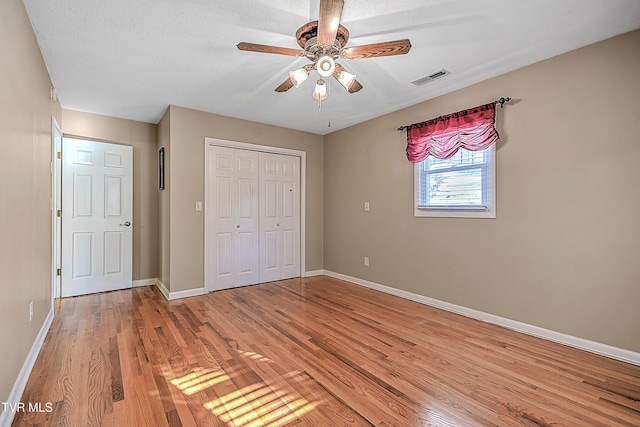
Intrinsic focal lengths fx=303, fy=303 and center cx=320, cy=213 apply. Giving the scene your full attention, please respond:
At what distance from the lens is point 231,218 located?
4438 mm

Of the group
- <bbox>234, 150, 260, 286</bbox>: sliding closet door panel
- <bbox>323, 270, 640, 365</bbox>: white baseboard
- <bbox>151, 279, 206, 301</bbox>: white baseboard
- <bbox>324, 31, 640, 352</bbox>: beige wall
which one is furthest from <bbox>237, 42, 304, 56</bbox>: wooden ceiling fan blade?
<bbox>151, 279, 206, 301</bbox>: white baseboard

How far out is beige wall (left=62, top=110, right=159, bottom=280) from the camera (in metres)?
4.40

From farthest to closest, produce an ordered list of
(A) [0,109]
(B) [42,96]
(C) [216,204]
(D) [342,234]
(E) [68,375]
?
(D) [342,234] → (C) [216,204] → (B) [42,96] → (E) [68,375] → (A) [0,109]

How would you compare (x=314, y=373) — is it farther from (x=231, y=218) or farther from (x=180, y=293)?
(x=231, y=218)

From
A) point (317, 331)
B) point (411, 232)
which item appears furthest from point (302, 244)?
point (317, 331)

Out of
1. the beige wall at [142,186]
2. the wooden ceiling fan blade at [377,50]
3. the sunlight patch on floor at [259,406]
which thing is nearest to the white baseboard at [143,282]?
the beige wall at [142,186]

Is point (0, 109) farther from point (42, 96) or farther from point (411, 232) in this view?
point (411, 232)

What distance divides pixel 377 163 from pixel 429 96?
110 cm

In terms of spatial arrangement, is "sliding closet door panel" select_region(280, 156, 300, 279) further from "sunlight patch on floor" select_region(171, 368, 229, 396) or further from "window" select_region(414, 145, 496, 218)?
"sunlight patch on floor" select_region(171, 368, 229, 396)

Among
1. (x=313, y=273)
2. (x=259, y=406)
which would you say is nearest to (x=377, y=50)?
(x=259, y=406)

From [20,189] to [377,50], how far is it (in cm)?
251

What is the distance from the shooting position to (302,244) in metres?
5.14

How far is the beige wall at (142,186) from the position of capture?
4398mm

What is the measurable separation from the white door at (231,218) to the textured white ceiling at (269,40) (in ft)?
3.40
